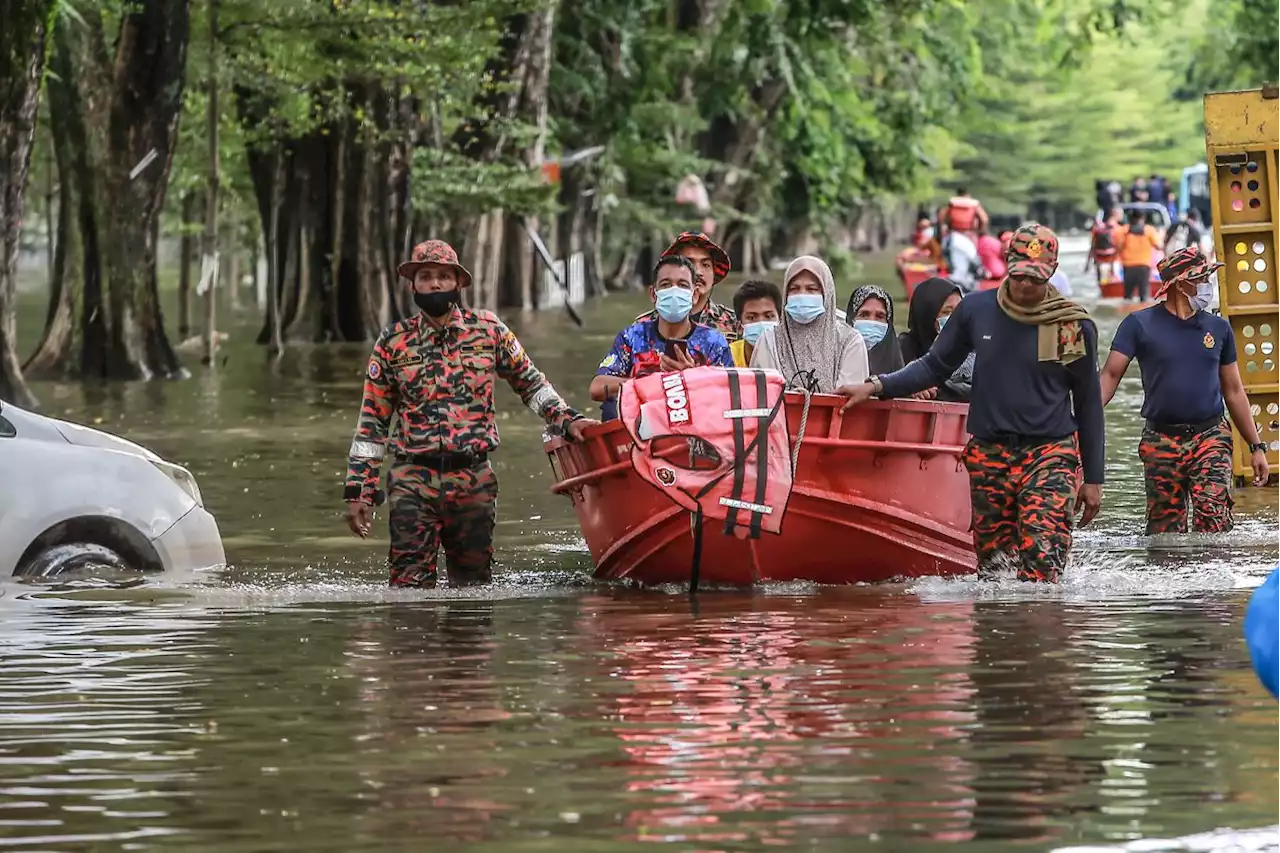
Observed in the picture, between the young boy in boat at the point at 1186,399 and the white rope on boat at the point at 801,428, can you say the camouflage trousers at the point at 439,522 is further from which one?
the young boy in boat at the point at 1186,399

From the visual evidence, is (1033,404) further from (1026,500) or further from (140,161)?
(140,161)

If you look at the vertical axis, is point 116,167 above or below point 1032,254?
above

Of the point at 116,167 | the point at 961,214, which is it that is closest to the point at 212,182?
the point at 116,167

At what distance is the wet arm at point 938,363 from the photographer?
42.4 ft

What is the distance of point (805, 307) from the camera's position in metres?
13.7

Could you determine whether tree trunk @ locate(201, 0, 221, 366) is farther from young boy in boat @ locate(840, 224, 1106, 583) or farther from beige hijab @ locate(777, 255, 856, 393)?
young boy in boat @ locate(840, 224, 1106, 583)

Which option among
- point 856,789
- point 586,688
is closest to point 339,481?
point 586,688

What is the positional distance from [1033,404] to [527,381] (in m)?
2.37

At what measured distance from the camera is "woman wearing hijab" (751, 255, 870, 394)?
45.2ft

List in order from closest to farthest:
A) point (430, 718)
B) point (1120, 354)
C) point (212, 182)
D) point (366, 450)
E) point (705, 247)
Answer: point (430, 718)
point (366, 450)
point (705, 247)
point (1120, 354)
point (212, 182)

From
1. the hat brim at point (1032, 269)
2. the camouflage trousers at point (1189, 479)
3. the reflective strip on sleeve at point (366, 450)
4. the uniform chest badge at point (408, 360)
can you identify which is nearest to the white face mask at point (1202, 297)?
the camouflage trousers at point (1189, 479)

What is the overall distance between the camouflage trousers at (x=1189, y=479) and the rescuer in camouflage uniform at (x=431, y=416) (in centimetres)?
397

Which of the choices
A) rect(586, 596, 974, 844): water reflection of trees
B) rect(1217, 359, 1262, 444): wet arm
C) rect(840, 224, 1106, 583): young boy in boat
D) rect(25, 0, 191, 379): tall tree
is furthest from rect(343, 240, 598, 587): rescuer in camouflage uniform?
rect(25, 0, 191, 379): tall tree

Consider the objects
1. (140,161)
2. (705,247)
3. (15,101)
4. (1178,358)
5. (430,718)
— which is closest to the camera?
(430,718)
